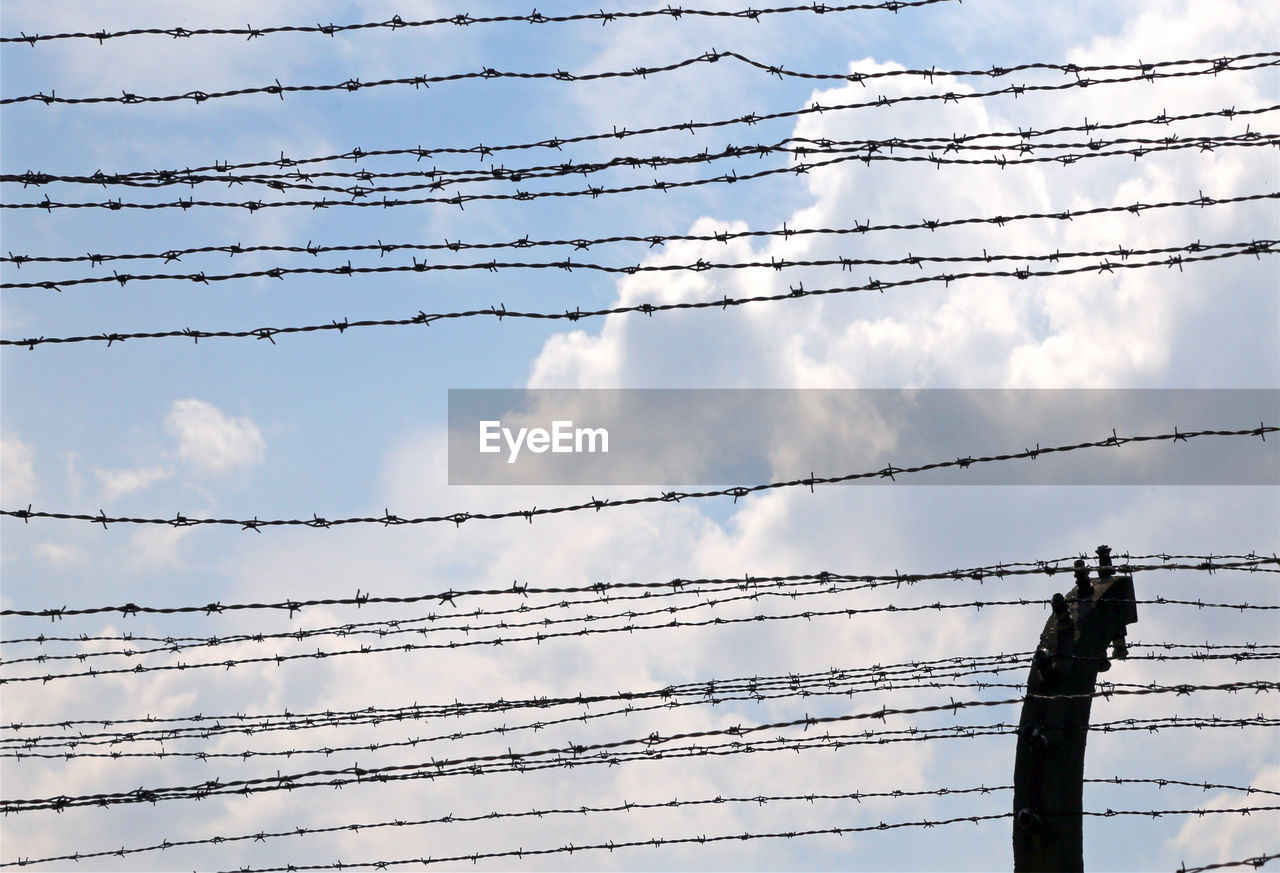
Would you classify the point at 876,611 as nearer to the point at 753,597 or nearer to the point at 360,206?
the point at 753,597

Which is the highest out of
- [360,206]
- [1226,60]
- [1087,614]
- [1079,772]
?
[1226,60]

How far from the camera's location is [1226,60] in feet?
21.3

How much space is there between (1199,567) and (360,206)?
4255 mm

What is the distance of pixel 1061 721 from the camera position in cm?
674

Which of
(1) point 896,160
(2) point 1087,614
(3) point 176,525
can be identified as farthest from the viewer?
(2) point 1087,614

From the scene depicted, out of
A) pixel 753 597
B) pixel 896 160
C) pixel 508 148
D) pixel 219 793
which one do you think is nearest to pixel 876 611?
pixel 753 597

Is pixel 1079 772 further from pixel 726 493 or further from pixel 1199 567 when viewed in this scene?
pixel 726 493

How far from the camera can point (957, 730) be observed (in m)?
6.95

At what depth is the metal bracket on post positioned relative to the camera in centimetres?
668

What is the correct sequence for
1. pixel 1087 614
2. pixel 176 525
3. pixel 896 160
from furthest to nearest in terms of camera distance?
pixel 1087 614 → pixel 896 160 → pixel 176 525

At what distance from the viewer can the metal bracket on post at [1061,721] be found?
21.9 feet

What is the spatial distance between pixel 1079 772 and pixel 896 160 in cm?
314

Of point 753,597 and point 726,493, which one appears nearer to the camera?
point 726,493

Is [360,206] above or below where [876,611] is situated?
above
